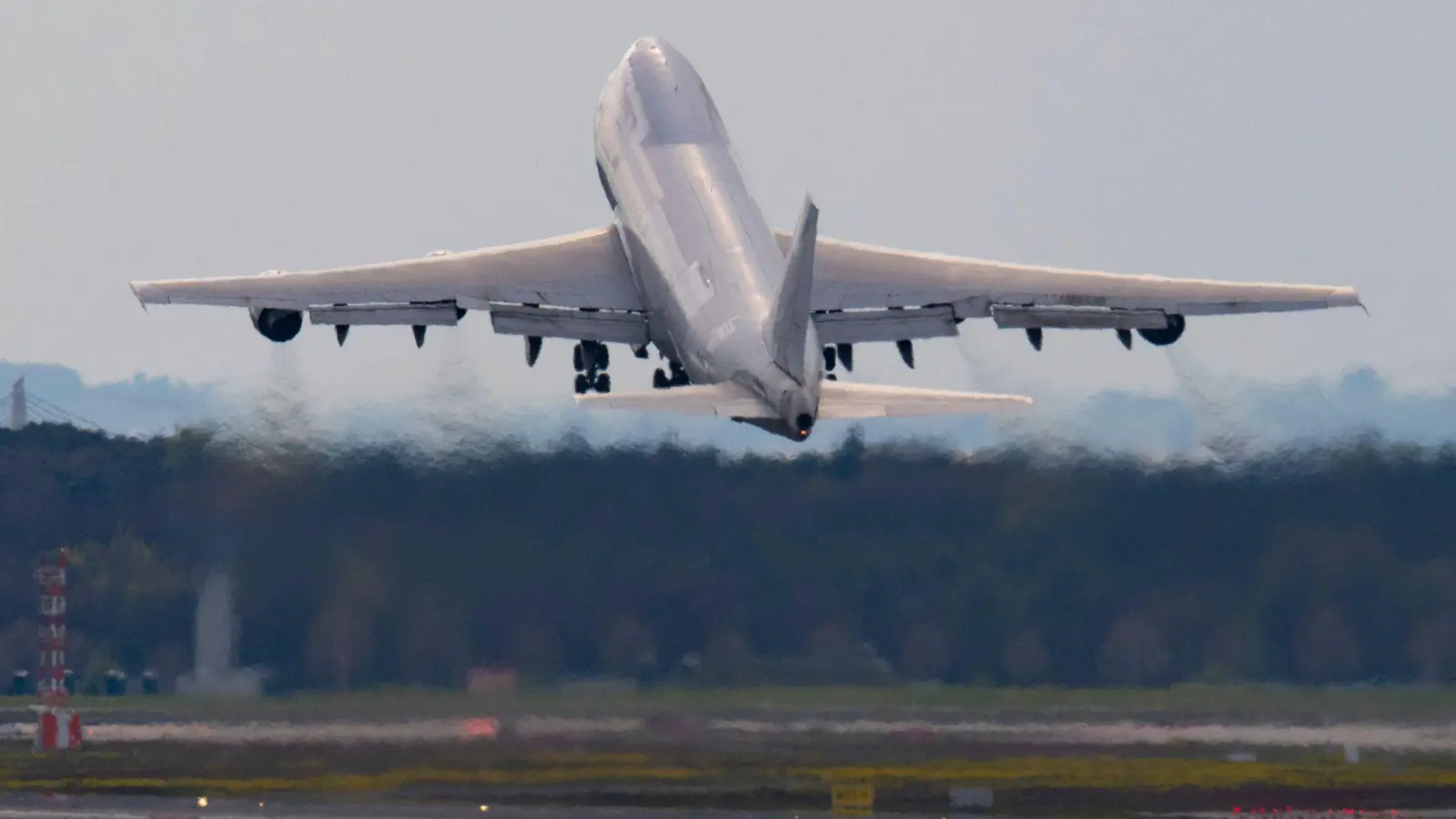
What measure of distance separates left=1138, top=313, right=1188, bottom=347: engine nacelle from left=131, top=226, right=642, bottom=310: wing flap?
10.8 m

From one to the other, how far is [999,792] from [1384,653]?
840 cm

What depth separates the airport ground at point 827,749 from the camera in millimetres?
70938

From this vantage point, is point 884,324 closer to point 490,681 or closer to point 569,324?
point 569,324

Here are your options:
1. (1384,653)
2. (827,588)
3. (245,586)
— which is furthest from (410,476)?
(1384,653)

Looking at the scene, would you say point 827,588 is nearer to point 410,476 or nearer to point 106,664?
point 410,476

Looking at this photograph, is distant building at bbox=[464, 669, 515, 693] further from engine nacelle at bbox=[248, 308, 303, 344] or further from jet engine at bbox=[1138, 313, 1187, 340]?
jet engine at bbox=[1138, 313, 1187, 340]

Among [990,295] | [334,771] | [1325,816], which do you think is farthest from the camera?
[990,295]

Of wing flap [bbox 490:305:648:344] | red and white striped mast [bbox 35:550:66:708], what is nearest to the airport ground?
red and white striped mast [bbox 35:550:66:708]

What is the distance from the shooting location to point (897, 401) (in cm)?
6675

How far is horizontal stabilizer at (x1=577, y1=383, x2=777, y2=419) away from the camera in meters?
65.4

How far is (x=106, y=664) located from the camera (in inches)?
3093

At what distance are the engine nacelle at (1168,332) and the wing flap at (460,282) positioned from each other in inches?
427

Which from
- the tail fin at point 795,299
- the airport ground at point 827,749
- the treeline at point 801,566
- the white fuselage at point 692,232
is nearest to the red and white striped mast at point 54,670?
the treeline at point 801,566

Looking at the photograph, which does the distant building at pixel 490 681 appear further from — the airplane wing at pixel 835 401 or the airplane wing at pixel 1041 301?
the airplane wing at pixel 1041 301
